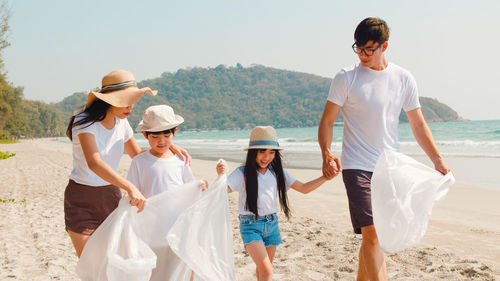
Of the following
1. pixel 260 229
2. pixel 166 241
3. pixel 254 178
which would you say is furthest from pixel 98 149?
pixel 260 229

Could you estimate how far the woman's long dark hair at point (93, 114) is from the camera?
8.25ft

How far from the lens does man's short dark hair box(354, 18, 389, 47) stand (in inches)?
109

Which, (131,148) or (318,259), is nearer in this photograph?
(131,148)

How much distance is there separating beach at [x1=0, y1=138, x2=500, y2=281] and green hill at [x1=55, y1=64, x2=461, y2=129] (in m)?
83.2

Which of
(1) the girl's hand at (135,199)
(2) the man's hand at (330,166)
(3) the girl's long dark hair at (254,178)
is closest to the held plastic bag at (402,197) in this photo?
(2) the man's hand at (330,166)

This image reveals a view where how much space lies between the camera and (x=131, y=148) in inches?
113

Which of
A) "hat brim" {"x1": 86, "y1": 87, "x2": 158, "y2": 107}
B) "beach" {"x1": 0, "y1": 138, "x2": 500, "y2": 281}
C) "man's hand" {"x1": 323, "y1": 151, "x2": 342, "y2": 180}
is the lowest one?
"beach" {"x1": 0, "y1": 138, "x2": 500, "y2": 281}

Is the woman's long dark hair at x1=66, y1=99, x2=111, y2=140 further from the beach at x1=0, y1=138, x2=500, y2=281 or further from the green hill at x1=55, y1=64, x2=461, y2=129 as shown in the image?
the green hill at x1=55, y1=64, x2=461, y2=129

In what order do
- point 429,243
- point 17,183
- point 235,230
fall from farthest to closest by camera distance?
1. point 17,183
2. point 235,230
3. point 429,243

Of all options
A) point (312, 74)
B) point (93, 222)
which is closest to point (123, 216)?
point (93, 222)

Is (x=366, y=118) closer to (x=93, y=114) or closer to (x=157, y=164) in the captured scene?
(x=157, y=164)

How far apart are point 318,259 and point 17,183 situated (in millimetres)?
9959

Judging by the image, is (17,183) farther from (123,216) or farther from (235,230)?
(123,216)

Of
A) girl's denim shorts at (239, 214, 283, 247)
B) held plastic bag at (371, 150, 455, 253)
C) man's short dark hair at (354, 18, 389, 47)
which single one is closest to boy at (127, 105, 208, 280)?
girl's denim shorts at (239, 214, 283, 247)
